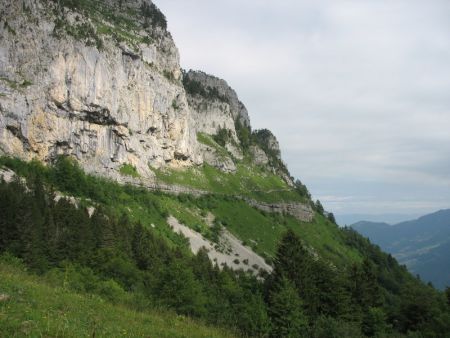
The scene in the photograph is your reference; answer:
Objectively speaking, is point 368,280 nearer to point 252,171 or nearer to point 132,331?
point 132,331

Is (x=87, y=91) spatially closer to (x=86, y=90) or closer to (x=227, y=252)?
(x=86, y=90)

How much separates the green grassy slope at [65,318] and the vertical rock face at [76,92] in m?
73.8

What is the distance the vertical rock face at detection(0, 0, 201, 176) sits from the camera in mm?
91375

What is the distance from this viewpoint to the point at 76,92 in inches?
4016

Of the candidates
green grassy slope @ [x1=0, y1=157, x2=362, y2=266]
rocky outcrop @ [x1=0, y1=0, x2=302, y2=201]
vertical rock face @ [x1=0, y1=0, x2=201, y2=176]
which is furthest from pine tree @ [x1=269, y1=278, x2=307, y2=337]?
vertical rock face @ [x1=0, y1=0, x2=201, y2=176]

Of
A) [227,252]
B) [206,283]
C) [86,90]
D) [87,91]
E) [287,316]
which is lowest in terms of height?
[287,316]

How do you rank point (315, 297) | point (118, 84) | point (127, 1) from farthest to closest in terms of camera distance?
point (127, 1) → point (118, 84) → point (315, 297)

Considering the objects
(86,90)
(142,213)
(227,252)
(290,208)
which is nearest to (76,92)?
(86,90)

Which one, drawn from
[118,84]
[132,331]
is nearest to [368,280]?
[132,331]

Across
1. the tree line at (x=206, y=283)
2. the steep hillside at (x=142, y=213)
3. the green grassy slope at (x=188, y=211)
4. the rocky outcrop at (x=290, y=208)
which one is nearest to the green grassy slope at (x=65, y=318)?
the steep hillside at (x=142, y=213)

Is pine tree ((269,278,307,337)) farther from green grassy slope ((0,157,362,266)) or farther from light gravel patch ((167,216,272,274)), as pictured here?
light gravel patch ((167,216,272,274))

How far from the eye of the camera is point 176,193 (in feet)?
393

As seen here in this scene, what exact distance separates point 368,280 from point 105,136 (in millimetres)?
76622

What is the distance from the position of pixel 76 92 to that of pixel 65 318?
93.2m
